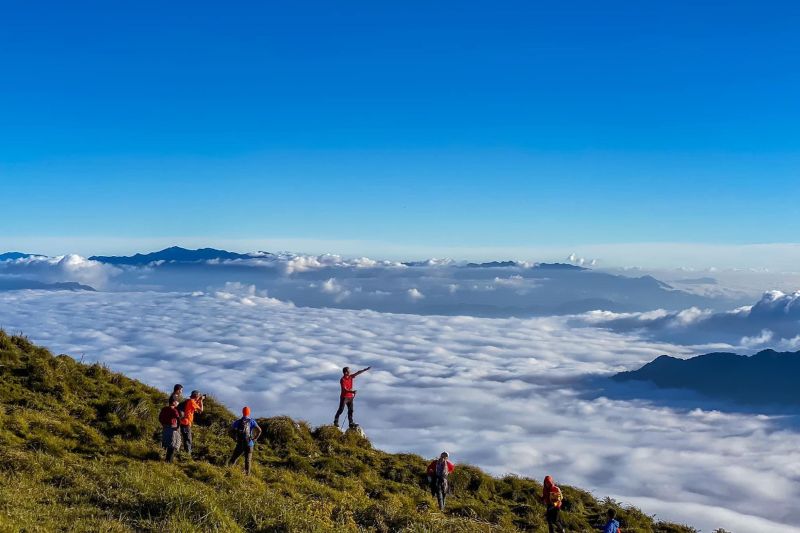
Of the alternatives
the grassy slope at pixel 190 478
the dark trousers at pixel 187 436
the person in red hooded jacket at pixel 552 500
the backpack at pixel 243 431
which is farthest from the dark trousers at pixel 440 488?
the dark trousers at pixel 187 436

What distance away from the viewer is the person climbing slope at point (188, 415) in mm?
16797

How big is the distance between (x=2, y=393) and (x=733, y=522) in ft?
695

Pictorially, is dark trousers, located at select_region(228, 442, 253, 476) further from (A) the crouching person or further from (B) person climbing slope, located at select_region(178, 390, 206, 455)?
(B) person climbing slope, located at select_region(178, 390, 206, 455)

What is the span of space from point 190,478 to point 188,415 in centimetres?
245

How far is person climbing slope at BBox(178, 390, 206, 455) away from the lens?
16.8 meters

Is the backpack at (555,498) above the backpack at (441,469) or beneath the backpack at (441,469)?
beneath

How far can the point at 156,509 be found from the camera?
10336mm

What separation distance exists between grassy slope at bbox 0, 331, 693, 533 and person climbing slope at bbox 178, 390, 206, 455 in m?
0.77

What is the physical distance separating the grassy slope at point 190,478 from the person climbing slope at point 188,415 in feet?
2.51

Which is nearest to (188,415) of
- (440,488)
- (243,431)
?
(243,431)

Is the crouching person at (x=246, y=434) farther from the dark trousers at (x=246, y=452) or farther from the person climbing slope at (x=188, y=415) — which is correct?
the person climbing slope at (x=188, y=415)

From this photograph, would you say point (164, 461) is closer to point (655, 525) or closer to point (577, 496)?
point (577, 496)

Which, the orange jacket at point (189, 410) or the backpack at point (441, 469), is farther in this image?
the backpack at point (441, 469)

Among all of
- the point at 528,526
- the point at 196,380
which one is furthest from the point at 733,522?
the point at 528,526
